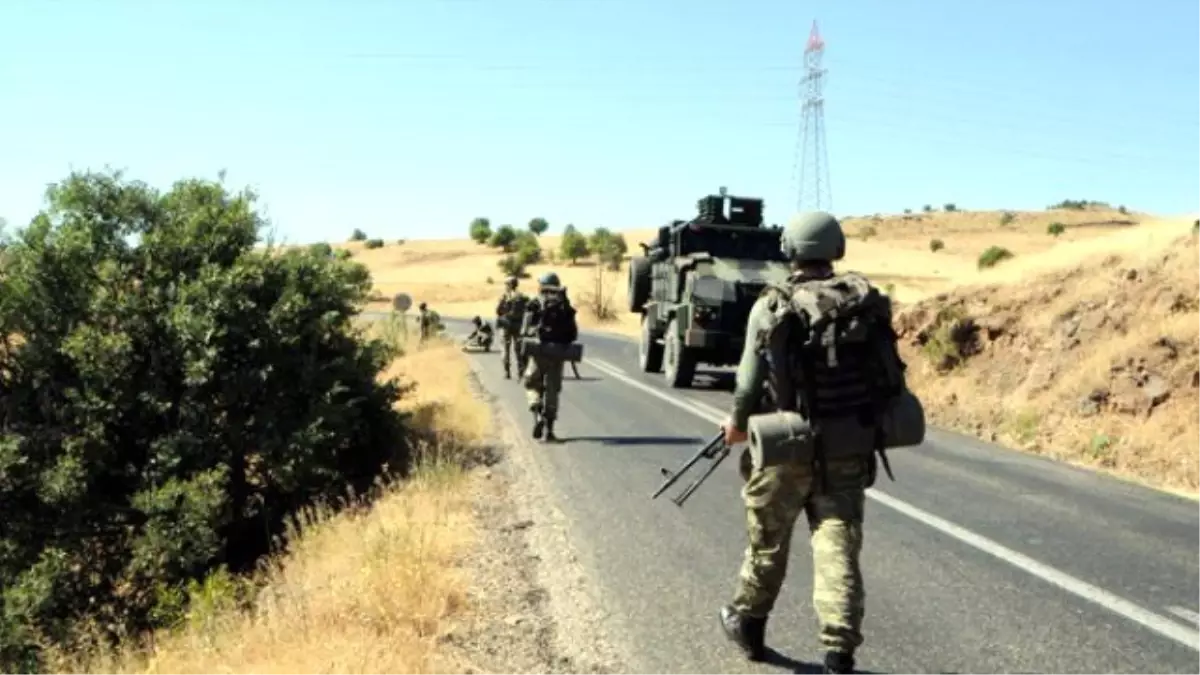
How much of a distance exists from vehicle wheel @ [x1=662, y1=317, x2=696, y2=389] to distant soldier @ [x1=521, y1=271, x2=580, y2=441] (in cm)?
468

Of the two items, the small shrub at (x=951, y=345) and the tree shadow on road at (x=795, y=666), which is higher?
the small shrub at (x=951, y=345)

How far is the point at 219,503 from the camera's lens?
9.93m

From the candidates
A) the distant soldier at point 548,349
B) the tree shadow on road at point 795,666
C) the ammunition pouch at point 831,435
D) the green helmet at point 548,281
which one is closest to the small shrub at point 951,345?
the distant soldier at point 548,349

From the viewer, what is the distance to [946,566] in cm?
613

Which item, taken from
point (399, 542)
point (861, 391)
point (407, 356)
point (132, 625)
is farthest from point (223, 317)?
point (407, 356)

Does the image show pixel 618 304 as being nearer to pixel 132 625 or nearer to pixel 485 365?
pixel 485 365

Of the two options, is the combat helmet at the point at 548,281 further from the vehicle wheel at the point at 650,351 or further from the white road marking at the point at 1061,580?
the vehicle wheel at the point at 650,351

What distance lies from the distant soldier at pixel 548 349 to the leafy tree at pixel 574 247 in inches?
3018

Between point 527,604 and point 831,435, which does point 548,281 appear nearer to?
point 527,604

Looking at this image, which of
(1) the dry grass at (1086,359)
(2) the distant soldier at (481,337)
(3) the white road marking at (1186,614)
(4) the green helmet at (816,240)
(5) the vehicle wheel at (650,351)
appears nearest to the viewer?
(4) the green helmet at (816,240)

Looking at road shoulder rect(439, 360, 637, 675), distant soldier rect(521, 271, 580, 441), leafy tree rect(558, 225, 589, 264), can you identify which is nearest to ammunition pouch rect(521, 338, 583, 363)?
distant soldier rect(521, 271, 580, 441)

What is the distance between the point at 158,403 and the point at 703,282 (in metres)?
7.66

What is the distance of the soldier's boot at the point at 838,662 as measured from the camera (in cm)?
392

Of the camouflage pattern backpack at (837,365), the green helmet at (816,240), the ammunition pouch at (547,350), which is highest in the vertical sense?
the green helmet at (816,240)
